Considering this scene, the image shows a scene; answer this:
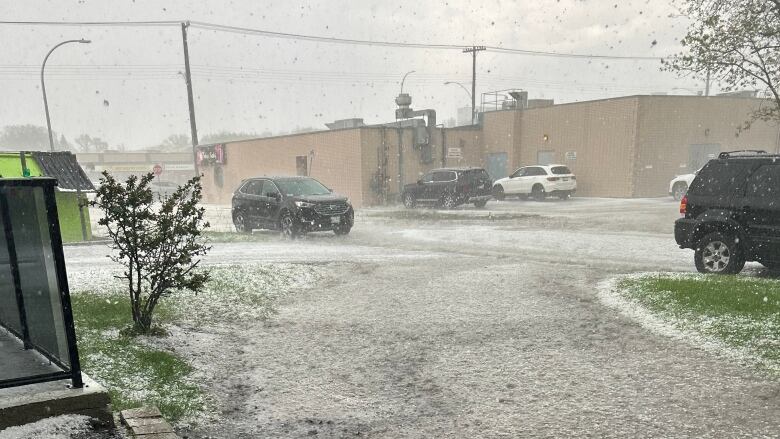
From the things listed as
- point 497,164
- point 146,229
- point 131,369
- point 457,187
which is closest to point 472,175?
point 457,187

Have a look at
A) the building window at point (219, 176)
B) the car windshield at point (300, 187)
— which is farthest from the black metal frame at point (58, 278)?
the building window at point (219, 176)

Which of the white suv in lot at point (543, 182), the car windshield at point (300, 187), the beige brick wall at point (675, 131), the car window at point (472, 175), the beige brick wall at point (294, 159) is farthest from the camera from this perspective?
the beige brick wall at point (294, 159)

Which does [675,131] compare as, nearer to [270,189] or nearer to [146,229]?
[270,189]

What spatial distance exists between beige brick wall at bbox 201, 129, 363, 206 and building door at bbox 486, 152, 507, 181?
33.4 feet

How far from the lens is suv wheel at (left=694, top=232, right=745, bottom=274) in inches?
341

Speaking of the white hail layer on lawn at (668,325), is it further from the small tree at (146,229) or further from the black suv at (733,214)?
the small tree at (146,229)

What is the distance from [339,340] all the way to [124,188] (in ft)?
9.68

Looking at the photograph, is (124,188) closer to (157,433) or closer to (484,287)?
(157,433)

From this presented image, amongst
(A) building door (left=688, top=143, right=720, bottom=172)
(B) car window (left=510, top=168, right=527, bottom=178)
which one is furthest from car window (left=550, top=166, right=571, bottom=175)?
(A) building door (left=688, top=143, right=720, bottom=172)

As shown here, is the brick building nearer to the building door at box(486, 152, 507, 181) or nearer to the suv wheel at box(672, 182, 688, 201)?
the building door at box(486, 152, 507, 181)

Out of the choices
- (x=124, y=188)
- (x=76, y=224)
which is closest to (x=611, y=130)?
(x=76, y=224)

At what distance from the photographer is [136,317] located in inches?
229

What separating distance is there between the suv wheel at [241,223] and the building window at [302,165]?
1598cm

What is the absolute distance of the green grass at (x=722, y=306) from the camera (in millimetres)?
5444
